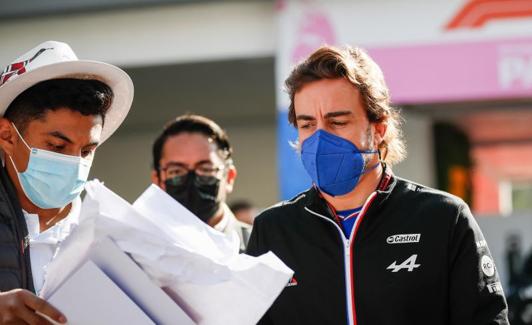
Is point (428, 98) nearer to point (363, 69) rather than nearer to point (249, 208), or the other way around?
point (249, 208)

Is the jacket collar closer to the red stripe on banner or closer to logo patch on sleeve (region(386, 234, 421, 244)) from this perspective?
logo patch on sleeve (region(386, 234, 421, 244))

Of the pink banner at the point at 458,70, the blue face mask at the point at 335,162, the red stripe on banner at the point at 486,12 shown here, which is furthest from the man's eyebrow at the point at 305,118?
the red stripe on banner at the point at 486,12

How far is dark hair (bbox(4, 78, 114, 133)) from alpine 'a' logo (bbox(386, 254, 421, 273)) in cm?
105

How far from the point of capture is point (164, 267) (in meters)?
2.28

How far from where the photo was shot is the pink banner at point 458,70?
9.38m

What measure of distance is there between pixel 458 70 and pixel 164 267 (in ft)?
25.5

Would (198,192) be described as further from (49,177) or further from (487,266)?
(487,266)

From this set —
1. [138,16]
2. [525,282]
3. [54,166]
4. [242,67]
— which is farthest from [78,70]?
[242,67]

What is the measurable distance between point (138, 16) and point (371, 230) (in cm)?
841

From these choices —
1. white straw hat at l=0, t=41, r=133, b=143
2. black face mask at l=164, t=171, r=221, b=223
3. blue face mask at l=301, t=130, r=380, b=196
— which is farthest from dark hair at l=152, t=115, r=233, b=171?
blue face mask at l=301, t=130, r=380, b=196

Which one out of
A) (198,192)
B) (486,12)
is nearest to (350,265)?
(198,192)

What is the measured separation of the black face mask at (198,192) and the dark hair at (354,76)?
134 centimetres

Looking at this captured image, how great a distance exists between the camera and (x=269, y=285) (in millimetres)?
2309

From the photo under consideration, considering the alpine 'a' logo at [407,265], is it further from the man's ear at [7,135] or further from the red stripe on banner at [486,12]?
the red stripe on banner at [486,12]
